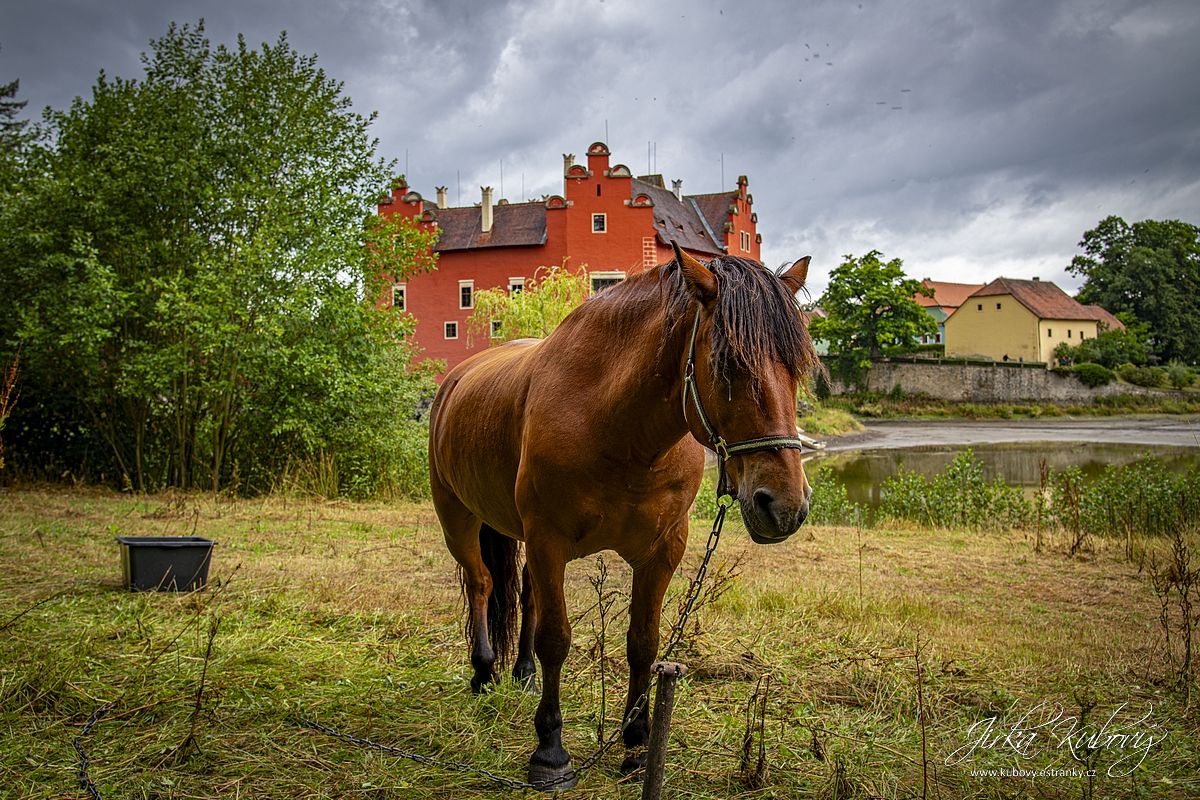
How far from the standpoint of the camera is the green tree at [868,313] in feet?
143

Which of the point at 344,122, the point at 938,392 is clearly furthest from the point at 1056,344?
the point at 344,122

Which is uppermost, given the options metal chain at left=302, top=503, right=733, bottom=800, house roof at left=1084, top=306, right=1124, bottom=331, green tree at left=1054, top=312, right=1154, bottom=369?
house roof at left=1084, top=306, right=1124, bottom=331

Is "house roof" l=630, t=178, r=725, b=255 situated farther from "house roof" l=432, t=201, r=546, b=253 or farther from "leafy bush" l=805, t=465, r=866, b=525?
"leafy bush" l=805, t=465, r=866, b=525

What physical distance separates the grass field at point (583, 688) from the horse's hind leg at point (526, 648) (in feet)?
0.41

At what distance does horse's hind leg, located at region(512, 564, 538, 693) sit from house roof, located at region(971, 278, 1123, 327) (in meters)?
63.0

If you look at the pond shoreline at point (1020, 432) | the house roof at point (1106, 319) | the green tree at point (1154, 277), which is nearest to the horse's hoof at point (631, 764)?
the pond shoreline at point (1020, 432)

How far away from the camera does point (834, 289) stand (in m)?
45.5

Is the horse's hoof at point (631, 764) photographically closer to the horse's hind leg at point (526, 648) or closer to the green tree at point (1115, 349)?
the horse's hind leg at point (526, 648)

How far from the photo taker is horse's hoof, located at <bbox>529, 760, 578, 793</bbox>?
9.11 feet

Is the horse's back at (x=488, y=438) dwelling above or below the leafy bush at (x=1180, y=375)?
below

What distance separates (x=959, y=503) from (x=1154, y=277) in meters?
58.2

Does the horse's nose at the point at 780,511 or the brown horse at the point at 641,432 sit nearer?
the horse's nose at the point at 780,511

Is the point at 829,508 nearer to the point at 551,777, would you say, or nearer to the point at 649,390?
the point at 551,777

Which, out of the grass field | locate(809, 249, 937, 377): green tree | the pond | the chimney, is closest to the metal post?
the grass field
